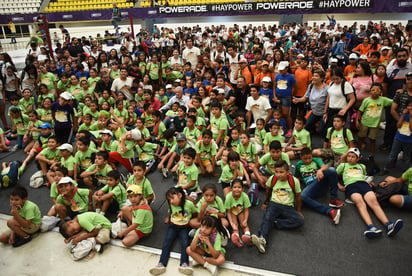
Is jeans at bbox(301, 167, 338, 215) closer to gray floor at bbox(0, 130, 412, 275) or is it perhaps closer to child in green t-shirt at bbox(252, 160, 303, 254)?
gray floor at bbox(0, 130, 412, 275)

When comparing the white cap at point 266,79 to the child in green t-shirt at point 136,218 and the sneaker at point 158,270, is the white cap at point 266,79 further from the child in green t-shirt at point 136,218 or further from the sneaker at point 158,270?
the sneaker at point 158,270

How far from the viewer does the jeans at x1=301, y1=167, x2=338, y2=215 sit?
379cm

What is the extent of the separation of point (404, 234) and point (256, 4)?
666 inches

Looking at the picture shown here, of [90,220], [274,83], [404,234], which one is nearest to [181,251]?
[90,220]

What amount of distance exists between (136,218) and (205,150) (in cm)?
174

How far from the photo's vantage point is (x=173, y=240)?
3371mm

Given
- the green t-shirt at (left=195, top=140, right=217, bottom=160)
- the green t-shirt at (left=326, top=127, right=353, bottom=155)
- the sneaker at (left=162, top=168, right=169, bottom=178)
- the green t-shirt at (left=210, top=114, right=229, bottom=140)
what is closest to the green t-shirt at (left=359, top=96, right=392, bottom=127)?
the green t-shirt at (left=326, top=127, right=353, bottom=155)

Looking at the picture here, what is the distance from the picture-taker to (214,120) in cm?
532

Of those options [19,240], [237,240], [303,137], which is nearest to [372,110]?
[303,137]

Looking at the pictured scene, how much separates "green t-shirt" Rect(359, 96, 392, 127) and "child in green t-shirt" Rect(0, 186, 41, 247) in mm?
5108

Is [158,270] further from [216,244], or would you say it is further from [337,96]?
[337,96]

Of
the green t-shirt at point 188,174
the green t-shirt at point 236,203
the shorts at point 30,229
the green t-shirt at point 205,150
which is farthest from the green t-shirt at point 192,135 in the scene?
the shorts at point 30,229

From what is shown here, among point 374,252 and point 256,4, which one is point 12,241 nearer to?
point 374,252

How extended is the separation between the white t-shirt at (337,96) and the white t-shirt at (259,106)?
1.10m
